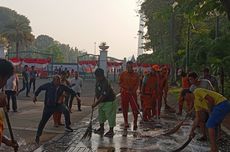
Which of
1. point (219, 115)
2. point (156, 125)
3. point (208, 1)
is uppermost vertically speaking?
point (208, 1)

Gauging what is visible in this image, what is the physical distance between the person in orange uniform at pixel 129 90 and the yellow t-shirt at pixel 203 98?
350 centimetres

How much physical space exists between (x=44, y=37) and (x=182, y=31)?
141 meters

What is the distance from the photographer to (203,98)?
25.6ft

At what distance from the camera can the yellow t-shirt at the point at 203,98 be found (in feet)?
25.1

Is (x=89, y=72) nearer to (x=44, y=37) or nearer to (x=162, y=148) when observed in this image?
(x=162, y=148)

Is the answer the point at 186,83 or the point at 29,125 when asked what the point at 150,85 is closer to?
the point at 186,83

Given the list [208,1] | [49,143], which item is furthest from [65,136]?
[208,1]

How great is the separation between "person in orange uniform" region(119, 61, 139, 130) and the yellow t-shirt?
3.50 meters

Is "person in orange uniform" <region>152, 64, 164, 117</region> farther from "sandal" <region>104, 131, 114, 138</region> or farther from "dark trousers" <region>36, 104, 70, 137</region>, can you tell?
"dark trousers" <region>36, 104, 70, 137</region>

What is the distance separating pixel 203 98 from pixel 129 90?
13.1 ft

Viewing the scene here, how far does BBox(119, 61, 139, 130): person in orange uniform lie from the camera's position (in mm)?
11500

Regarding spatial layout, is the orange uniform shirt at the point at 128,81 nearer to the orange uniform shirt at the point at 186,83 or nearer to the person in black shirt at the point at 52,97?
the person in black shirt at the point at 52,97

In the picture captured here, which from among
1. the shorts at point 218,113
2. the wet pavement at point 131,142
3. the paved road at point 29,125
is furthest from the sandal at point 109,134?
the shorts at point 218,113

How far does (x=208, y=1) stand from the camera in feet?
42.7
